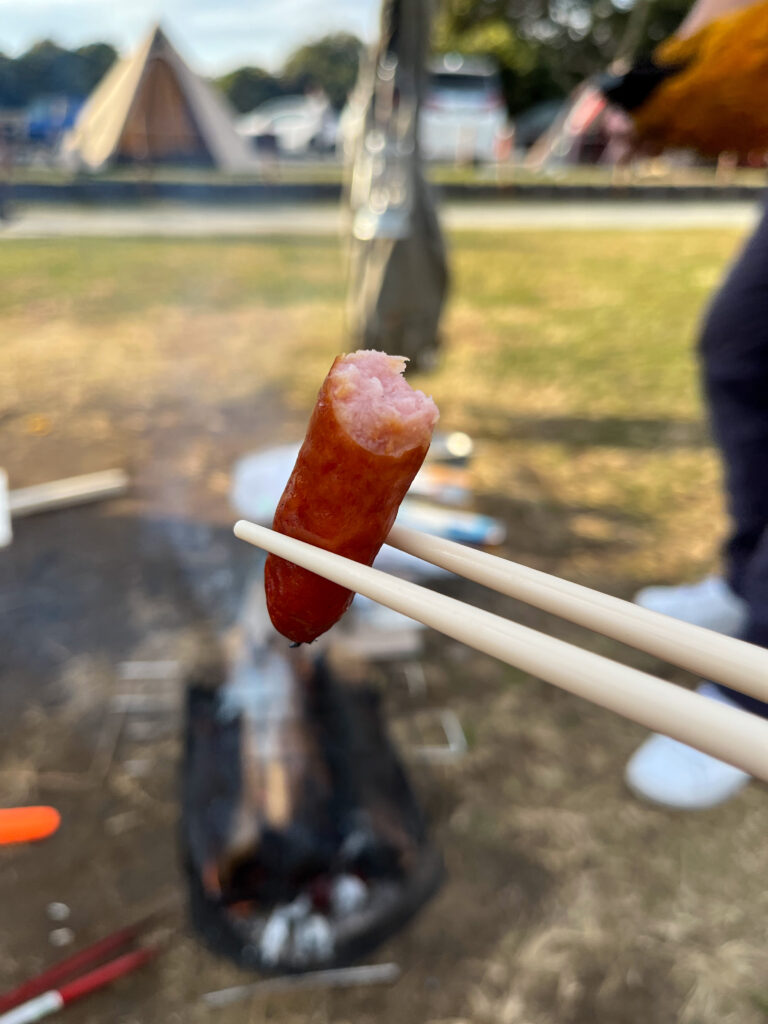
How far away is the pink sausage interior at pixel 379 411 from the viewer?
781 millimetres

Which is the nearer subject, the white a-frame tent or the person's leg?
the person's leg

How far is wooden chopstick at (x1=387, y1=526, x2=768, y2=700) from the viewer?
27.1 inches

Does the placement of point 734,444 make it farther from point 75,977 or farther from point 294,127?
point 294,127

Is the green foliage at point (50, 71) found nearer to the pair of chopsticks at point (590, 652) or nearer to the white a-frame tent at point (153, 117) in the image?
the white a-frame tent at point (153, 117)

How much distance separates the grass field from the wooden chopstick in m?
1.56

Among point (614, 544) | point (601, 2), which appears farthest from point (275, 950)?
point (601, 2)

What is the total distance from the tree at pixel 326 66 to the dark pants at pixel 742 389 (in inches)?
275

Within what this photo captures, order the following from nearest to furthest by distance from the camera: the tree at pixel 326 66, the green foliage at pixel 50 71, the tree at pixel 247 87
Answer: the green foliage at pixel 50 71
the tree at pixel 326 66
the tree at pixel 247 87

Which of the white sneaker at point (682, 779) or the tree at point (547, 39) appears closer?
the white sneaker at point (682, 779)

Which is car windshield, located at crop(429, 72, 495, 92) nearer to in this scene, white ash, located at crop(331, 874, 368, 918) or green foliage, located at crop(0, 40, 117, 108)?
green foliage, located at crop(0, 40, 117, 108)

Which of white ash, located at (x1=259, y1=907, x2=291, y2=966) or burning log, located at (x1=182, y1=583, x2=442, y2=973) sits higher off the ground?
burning log, located at (x1=182, y1=583, x2=442, y2=973)

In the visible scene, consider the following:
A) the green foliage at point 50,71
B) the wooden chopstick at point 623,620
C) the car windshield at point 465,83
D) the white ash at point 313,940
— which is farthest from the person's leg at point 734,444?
the car windshield at point 465,83

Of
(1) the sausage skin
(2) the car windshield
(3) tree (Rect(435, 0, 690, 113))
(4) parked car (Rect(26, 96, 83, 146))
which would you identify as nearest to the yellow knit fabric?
(1) the sausage skin

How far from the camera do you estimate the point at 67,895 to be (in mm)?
2041
